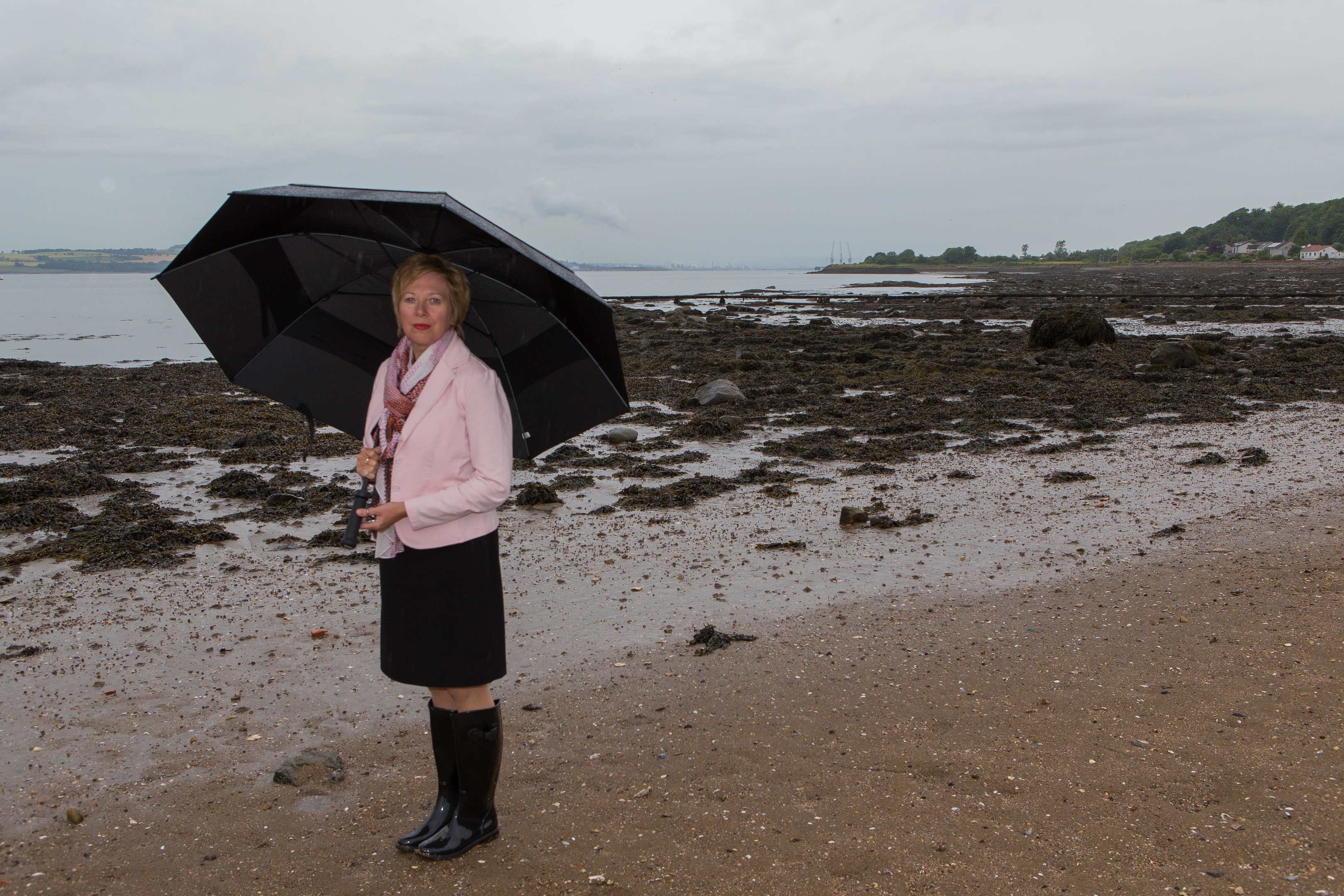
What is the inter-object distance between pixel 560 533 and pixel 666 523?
93 cm

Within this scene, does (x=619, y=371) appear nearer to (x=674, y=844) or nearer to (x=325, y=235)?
(x=325, y=235)

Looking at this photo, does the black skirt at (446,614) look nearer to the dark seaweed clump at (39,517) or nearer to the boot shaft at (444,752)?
the boot shaft at (444,752)

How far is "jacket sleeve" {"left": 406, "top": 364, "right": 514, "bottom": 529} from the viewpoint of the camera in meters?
2.95

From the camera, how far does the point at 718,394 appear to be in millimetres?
14898

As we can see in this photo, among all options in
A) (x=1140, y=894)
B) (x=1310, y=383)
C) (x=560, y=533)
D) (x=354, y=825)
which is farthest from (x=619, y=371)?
(x=1310, y=383)

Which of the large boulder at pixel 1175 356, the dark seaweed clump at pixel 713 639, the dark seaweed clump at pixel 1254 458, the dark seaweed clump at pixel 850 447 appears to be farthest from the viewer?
the large boulder at pixel 1175 356

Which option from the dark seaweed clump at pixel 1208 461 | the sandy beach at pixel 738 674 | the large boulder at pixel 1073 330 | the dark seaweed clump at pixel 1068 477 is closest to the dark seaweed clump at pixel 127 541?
the sandy beach at pixel 738 674

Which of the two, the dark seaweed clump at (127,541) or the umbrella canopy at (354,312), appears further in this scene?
the dark seaweed clump at (127,541)

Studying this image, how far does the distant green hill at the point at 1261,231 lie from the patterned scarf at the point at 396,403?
155m

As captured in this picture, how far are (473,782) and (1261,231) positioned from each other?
643 feet

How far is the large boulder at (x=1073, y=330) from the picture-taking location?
20359 millimetres

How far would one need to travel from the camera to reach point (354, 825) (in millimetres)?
3594

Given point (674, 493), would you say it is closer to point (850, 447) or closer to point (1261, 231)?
point (850, 447)

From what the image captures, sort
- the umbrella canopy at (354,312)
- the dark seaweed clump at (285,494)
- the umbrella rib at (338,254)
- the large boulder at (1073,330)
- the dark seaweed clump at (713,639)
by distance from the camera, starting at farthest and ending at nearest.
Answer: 1. the large boulder at (1073,330)
2. the dark seaweed clump at (285,494)
3. the dark seaweed clump at (713,639)
4. the umbrella rib at (338,254)
5. the umbrella canopy at (354,312)
